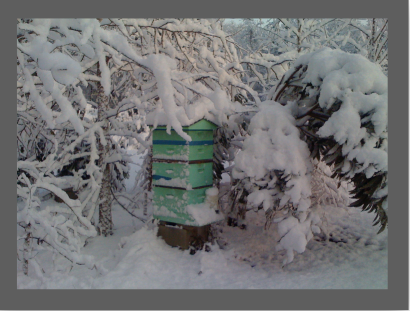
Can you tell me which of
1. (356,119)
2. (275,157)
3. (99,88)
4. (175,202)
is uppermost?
(99,88)

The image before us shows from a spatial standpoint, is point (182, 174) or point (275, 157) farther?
point (182, 174)

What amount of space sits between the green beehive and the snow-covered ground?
0.43 meters

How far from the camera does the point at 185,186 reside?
3.97 metres

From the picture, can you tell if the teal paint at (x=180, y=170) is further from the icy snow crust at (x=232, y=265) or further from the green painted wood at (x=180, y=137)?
the icy snow crust at (x=232, y=265)

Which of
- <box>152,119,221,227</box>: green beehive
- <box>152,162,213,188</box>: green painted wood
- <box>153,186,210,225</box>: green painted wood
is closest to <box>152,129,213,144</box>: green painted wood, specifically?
<box>152,119,221,227</box>: green beehive

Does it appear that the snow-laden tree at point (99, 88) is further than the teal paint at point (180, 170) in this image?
No

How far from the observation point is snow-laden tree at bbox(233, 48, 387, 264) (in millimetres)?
3076

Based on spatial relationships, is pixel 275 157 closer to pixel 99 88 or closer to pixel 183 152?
pixel 183 152

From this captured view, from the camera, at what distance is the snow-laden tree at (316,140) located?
3076mm

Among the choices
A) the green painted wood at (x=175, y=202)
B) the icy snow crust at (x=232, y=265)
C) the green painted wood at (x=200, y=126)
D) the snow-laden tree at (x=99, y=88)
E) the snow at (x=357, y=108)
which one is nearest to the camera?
the snow-laden tree at (x=99, y=88)

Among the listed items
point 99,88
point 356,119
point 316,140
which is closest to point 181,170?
point 316,140

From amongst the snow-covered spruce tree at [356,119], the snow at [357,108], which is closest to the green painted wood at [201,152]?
the snow-covered spruce tree at [356,119]

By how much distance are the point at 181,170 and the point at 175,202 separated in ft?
1.35

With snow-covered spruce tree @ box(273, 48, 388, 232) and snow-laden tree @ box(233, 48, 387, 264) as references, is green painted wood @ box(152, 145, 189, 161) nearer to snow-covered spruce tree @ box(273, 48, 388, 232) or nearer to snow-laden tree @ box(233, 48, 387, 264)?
snow-laden tree @ box(233, 48, 387, 264)
